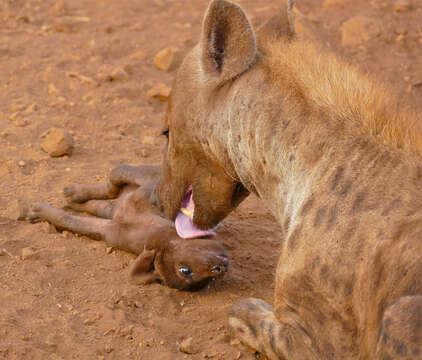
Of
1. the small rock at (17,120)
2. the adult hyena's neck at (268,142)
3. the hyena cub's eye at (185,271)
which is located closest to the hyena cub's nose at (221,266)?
the hyena cub's eye at (185,271)

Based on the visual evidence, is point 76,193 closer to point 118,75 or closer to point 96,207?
point 96,207

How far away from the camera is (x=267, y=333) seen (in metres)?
3.17

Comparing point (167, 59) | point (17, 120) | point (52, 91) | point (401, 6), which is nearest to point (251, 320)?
point (17, 120)

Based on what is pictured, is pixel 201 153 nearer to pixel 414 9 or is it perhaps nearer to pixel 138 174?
pixel 138 174

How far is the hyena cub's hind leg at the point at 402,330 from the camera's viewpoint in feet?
7.86

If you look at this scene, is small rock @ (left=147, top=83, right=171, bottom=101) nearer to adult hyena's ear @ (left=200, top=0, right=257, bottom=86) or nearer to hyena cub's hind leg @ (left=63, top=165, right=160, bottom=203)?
hyena cub's hind leg @ (left=63, top=165, right=160, bottom=203)

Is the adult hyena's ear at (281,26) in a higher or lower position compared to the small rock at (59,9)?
higher

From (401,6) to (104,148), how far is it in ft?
13.0

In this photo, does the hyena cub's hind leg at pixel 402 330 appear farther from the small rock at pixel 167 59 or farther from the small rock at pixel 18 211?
the small rock at pixel 167 59

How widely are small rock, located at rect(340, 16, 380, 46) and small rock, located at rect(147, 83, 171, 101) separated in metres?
2.03

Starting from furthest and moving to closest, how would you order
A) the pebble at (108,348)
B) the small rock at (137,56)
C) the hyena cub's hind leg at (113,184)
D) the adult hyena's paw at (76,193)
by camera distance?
the small rock at (137,56)
the adult hyena's paw at (76,193)
the hyena cub's hind leg at (113,184)
the pebble at (108,348)

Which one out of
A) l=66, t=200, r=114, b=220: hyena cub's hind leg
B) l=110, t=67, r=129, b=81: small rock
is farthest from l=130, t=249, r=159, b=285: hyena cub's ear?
l=110, t=67, r=129, b=81: small rock

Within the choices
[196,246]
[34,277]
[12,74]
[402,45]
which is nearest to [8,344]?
[34,277]

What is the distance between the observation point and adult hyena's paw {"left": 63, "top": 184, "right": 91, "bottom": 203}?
466cm
